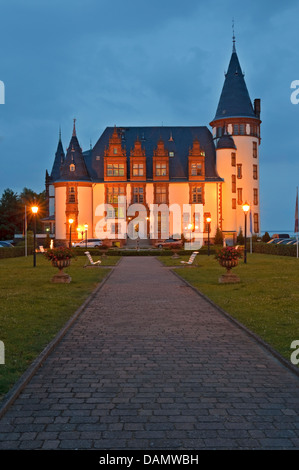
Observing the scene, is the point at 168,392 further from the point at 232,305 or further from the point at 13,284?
the point at 13,284

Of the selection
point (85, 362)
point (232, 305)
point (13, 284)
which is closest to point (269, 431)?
point (85, 362)

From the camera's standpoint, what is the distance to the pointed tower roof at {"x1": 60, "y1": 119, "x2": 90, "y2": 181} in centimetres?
6712

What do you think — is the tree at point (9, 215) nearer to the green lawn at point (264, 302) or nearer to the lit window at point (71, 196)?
the lit window at point (71, 196)

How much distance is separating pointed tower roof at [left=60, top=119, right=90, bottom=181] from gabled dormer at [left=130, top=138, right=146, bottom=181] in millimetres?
6869

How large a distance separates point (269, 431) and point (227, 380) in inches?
71.8

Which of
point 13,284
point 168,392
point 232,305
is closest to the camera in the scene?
point 168,392

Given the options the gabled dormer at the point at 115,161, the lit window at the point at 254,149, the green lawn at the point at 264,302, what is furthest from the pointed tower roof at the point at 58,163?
the green lawn at the point at 264,302

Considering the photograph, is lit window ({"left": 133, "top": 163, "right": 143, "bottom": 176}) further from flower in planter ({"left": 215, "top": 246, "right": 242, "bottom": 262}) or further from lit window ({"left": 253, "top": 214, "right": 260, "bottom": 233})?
flower in planter ({"left": 215, "top": 246, "right": 242, "bottom": 262})

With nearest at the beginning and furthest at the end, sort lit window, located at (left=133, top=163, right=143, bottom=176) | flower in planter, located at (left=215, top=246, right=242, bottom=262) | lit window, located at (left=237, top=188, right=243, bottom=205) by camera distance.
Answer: flower in planter, located at (left=215, top=246, right=242, bottom=262) → lit window, located at (left=133, top=163, right=143, bottom=176) → lit window, located at (left=237, top=188, right=243, bottom=205)

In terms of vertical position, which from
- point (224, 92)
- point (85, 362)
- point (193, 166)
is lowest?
point (85, 362)

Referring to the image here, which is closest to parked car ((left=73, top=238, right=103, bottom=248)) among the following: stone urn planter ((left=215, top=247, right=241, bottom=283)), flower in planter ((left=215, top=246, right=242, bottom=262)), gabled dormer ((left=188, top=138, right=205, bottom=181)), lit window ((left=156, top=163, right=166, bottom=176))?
lit window ((left=156, top=163, right=166, bottom=176))

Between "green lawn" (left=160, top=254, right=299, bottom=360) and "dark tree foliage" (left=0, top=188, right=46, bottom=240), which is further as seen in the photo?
"dark tree foliage" (left=0, top=188, right=46, bottom=240)
